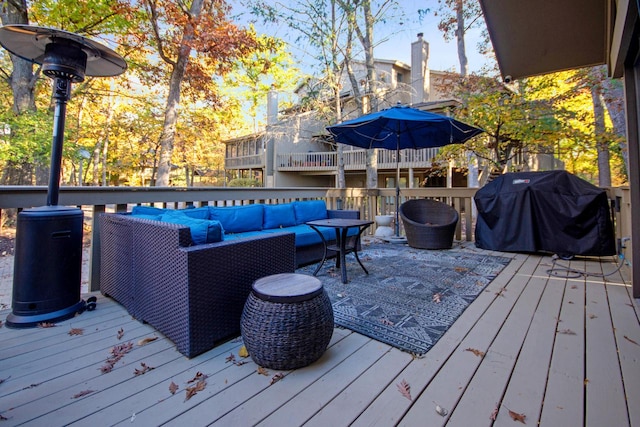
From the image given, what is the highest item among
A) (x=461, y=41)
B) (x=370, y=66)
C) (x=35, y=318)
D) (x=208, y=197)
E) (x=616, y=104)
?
(x=461, y=41)

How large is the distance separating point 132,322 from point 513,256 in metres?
4.80

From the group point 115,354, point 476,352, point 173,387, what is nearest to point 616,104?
point 476,352

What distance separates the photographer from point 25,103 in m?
7.02

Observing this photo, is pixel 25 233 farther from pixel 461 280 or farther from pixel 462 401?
pixel 461 280

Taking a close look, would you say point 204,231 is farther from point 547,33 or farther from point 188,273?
point 547,33

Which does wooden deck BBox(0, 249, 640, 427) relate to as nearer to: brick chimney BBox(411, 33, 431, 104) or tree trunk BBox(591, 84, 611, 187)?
tree trunk BBox(591, 84, 611, 187)

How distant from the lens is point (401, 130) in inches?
213

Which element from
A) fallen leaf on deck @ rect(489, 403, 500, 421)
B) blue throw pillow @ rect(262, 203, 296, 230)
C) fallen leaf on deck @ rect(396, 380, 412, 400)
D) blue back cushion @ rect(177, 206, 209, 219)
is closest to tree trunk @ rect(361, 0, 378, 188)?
blue throw pillow @ rect(262, 203, 296, 230)

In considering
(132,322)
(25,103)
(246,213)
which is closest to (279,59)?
(25,103)

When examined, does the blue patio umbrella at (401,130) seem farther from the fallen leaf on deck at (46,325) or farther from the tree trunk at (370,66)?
the fallen leaf on deck at (46,325)

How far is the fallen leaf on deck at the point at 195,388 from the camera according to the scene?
1.50 meters

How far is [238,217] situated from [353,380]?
8.40 feet

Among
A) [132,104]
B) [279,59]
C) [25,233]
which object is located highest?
[279,59]

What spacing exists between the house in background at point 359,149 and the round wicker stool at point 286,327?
8257mm
